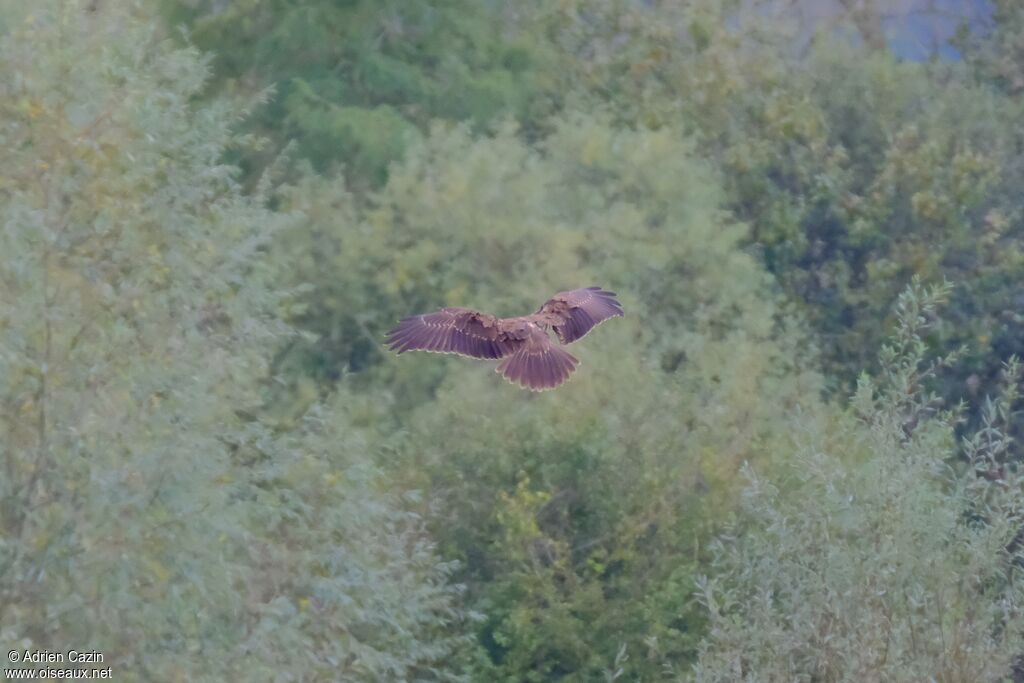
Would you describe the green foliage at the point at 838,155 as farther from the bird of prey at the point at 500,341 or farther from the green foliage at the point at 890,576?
the bird of prey at the point at 500,341

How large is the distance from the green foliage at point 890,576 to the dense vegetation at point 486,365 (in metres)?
0.04

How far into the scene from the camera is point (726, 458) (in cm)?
1733

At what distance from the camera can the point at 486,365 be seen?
1939 cm

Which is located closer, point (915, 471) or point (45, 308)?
point (45, 308)

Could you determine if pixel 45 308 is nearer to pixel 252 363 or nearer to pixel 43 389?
pixel 43 389

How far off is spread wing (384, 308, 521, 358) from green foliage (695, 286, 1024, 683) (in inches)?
90.8

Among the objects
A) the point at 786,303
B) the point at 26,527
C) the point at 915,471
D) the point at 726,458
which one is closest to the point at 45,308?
the point at 26,527

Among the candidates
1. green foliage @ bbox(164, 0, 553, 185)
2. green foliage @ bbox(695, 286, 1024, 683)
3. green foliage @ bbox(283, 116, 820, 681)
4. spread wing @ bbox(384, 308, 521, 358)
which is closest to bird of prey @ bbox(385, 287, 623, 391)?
spread wing @ bbox(384, 308, 521, 358)

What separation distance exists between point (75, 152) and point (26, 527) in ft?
8.38

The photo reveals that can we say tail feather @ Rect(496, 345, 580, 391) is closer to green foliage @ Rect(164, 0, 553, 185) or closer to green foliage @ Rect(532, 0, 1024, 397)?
green foliage @ Rect(532, 0, 1024, 397)

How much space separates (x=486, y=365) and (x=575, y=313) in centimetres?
766

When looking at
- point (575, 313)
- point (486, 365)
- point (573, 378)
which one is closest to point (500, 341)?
point (575, 313)

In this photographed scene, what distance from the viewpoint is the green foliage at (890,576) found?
39.5 feet

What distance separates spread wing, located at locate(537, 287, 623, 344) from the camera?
457 inches
